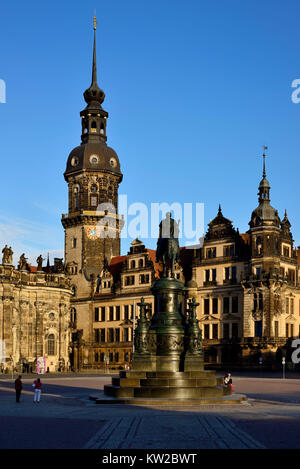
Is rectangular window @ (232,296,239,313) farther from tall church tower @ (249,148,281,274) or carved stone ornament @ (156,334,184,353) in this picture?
carved stone ornament @ (156,334,184,353)

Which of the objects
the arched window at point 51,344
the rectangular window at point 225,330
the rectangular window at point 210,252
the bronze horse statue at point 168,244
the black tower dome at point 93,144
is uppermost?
the black tower dome at point 93,144

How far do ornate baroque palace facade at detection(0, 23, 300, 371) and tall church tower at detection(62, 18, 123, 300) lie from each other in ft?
0.47

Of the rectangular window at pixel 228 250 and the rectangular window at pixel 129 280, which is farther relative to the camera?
the rectangular window at pixel 129 280

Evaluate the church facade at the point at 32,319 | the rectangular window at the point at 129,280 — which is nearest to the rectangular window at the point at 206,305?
the rectangular window at the point at 129,280

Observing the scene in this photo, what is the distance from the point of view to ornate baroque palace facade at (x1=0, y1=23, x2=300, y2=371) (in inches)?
2889

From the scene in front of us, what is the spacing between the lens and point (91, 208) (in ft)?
315

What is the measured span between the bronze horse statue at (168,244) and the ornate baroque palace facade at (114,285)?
112 feet

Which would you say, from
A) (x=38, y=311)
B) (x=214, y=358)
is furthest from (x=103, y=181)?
(x=214, y=358)

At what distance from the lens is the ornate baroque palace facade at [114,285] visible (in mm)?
73375

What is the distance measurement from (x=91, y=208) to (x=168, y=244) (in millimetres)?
63296

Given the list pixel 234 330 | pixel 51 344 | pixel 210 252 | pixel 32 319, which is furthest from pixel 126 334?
pixel 234 330

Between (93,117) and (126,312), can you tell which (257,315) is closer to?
(126,312)

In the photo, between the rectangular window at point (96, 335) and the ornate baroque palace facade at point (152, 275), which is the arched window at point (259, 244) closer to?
the ornate baroque palace facade at point (152, 275)

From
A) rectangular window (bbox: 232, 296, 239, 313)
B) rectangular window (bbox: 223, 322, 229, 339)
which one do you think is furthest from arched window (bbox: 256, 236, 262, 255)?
rectangular window (bbox: 223, 322, 229, 339)
